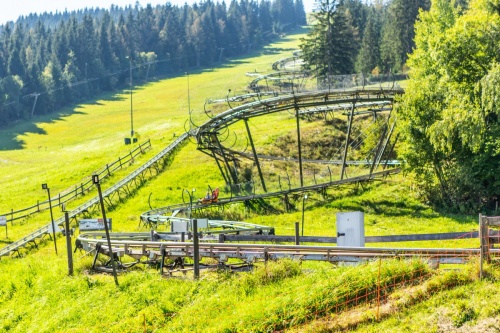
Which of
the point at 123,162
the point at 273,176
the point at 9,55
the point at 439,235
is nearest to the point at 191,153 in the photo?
the point at 123,162

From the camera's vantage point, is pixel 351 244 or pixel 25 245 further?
pixel 25 245

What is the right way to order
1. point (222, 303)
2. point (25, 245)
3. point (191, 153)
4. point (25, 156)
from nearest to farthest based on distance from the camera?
point (222, 303) < point (25, 245) < point (191, 153) < point (25, 156)

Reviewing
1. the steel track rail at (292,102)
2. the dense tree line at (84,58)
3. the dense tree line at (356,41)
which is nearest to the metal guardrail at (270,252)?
the steel track rail at (292,102)

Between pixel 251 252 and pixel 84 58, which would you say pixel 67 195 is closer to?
pixel 251 252

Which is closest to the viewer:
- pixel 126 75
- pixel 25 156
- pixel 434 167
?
pixel 434 167

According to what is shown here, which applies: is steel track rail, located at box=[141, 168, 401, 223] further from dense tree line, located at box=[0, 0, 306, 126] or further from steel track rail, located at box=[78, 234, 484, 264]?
dense tree line, located at box=[0, 0, 306, 126]

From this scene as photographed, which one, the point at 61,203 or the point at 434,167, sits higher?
the point at 434,167

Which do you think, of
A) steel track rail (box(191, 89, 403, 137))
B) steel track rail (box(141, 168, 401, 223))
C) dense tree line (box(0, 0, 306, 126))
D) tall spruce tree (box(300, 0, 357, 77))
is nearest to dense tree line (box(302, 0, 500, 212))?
steel track rail (box(141, 168, 401, 223))

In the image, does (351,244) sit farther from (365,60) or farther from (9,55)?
(9,55)
